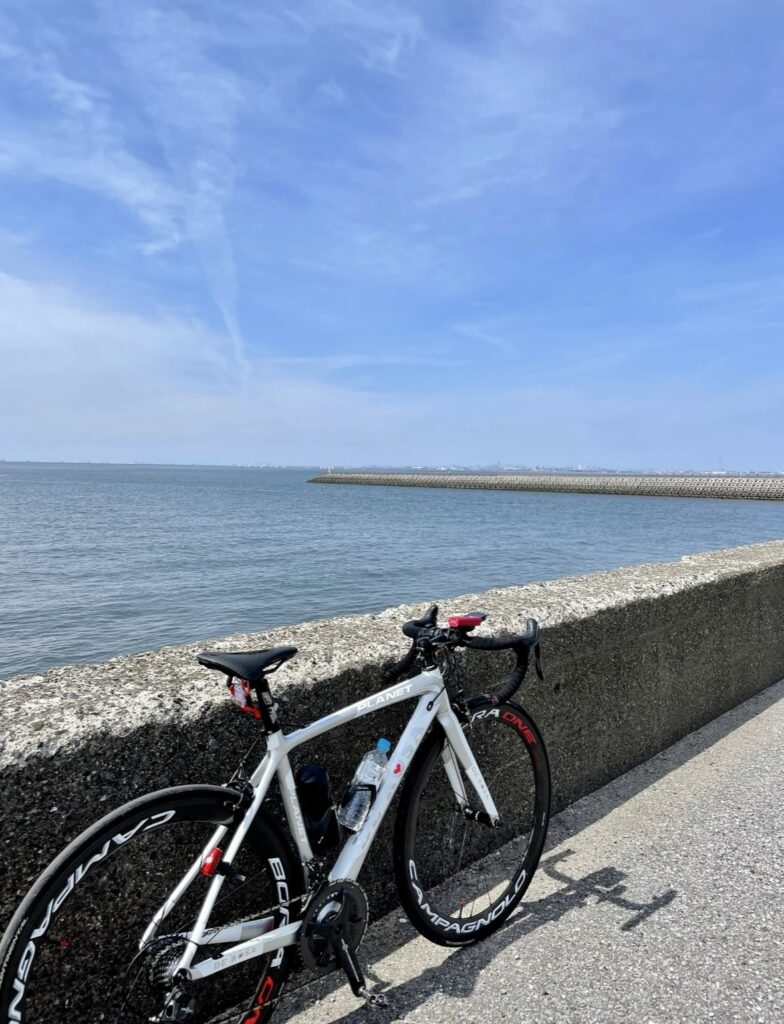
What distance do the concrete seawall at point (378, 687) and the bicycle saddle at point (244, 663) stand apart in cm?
27

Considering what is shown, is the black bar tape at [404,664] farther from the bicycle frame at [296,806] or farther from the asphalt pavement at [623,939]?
the asphalt pavement at [623,939]

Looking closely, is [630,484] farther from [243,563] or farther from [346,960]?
[346,960]

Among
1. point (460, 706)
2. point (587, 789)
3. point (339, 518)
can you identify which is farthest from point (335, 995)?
point (339, 518)

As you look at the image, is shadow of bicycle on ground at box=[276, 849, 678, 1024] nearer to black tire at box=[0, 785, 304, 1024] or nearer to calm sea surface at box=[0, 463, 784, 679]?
black tire at box=[0, 785, 304, 1024]

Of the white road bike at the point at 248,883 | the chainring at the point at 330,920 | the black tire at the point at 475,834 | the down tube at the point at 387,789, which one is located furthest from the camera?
the black tire at the point at 475,834

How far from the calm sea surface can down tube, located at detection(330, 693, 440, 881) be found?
1046 cm

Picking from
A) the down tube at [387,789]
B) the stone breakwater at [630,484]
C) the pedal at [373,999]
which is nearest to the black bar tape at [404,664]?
the down tube at [387,789]

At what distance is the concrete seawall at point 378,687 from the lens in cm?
181

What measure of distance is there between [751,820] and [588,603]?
1.36m

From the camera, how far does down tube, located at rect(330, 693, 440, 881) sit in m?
2.27

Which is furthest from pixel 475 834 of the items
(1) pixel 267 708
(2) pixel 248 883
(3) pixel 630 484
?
(3) pixel 630 484

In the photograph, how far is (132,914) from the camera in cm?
197

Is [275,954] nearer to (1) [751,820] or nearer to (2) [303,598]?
(1) [751,820]

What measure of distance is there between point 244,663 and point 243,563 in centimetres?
2726
